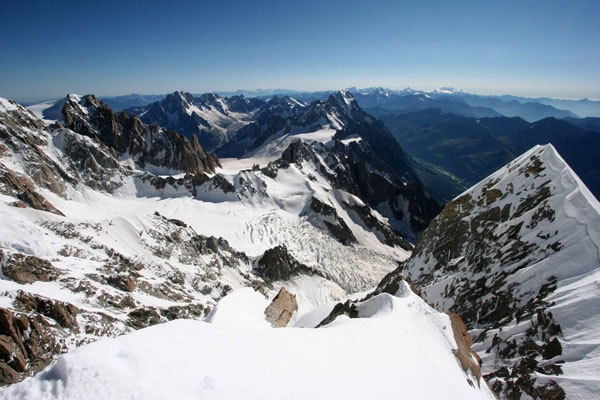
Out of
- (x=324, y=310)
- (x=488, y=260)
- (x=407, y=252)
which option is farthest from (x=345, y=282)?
(x=488, y=260)

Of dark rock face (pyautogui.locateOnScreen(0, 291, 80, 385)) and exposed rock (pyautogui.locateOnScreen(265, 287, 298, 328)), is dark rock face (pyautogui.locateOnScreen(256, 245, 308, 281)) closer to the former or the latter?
exposed rock (pyautogui.locateOnScreen(265, 287, 298, 328))

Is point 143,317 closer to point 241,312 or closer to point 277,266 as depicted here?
point 241,312

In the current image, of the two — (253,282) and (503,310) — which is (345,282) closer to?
(253,282)

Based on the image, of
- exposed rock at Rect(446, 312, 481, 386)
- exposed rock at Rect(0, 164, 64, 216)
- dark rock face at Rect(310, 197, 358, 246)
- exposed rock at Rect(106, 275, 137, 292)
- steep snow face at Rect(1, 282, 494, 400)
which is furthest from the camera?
dark rock face at Rect(310, 197, 358, 246)

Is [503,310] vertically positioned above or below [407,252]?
above

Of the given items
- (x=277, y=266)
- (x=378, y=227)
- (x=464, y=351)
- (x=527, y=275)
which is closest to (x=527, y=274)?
(x=527, y=275)

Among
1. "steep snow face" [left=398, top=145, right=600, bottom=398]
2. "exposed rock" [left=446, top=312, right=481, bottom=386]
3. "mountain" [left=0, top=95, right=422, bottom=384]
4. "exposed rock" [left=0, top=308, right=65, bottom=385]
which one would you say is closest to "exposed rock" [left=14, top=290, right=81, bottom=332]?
"mountain" [left=0, top=95, right=422, bottom=384]
